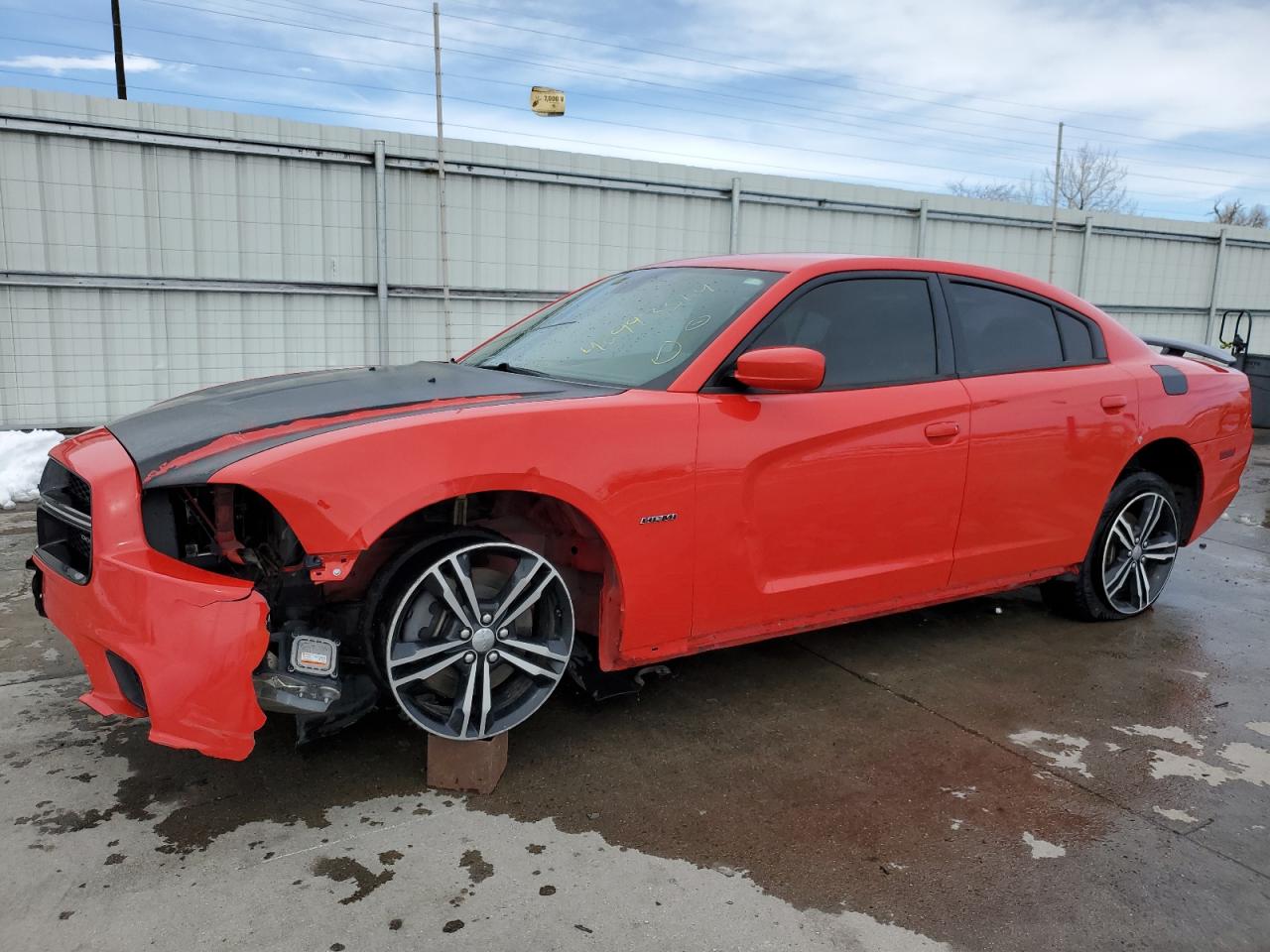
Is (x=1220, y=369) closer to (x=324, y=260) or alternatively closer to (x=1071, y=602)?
(x=1071, y=602)

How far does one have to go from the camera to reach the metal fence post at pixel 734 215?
11.7m

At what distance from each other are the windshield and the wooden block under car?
1225 millimetres

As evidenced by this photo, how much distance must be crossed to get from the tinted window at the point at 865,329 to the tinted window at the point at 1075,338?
788 mm

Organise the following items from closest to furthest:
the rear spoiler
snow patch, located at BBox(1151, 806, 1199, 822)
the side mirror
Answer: snow patch, located at BBox(1151, 806, 1199, 822) < the side mirror < the rear spoiler

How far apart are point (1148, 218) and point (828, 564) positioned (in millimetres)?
15827

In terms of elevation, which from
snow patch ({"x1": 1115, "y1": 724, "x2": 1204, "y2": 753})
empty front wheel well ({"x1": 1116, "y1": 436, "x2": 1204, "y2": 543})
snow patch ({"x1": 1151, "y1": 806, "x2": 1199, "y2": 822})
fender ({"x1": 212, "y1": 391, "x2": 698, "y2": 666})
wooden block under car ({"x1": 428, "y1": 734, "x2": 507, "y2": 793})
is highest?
fender ({"x1": 212, "y1": 391, "x2": 698, "y2": 666})

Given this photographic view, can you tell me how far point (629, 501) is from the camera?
111 inches

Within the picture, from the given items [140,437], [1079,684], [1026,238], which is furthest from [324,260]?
[1026,238]

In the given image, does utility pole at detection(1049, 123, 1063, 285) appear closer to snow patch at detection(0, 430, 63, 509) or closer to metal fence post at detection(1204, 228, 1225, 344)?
metal fence post at detection(1204, 228, 1225, 344)

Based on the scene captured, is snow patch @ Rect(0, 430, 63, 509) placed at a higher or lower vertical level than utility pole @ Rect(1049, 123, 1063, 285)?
lower

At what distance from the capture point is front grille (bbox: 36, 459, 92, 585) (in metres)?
2.58

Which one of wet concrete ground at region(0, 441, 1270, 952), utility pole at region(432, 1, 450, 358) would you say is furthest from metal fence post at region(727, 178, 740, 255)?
wet concrete ground at region(0, 441, 1270, 952)

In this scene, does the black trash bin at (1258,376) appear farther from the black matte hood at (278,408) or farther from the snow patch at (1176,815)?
the black matte hood at (278,408)

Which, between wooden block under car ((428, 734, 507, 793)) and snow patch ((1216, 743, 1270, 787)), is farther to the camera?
snow patch ((1216, 743, 1270, 787))
